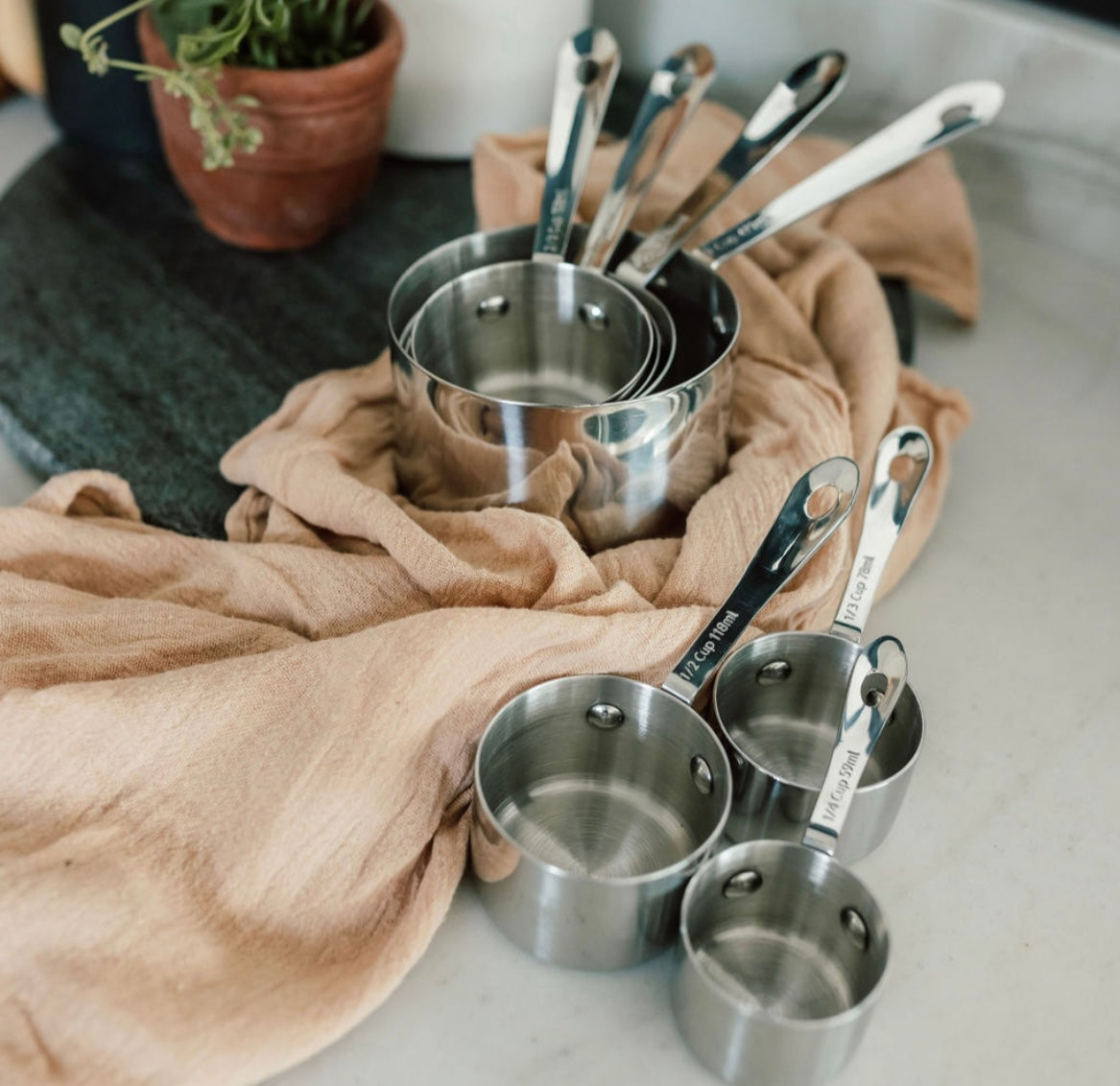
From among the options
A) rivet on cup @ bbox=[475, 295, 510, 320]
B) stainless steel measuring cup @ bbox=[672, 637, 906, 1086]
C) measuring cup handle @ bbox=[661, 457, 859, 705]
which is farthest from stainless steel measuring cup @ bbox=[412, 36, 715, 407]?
stainless steel measuring cup @ bbox=[672, 637, 906, 1086]

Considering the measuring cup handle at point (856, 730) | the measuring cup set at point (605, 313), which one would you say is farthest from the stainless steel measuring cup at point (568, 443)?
the measuring cup handle at point (856, 730)

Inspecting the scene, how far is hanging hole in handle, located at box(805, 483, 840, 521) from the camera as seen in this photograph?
54 cm

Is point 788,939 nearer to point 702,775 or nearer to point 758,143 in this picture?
point 702,775

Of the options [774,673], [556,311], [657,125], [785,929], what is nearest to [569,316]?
[556,311]

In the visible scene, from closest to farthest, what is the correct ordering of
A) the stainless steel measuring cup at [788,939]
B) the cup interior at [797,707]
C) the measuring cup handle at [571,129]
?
1. the stainless steel measuring cup at [788,939]
2. the cup interior at [797,707]
3. the measuring cup handle at [571,129]

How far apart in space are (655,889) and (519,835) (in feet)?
0.30

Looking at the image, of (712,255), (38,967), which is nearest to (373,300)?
(712,255)

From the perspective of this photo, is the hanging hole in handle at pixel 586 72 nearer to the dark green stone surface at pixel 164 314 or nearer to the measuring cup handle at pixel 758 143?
the measuring cup handle at pixel 758 143

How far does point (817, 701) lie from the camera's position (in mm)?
562

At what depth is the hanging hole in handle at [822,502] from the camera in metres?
0.54

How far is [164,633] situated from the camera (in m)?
0.54

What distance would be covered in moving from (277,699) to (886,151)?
39 centimetres

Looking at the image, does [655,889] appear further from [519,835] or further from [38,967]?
[38,967]

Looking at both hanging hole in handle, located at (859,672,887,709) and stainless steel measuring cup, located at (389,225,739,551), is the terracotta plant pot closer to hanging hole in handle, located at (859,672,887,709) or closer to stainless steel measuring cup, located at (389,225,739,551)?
stainless steel measuring cup, located at (389,225,739,551)
